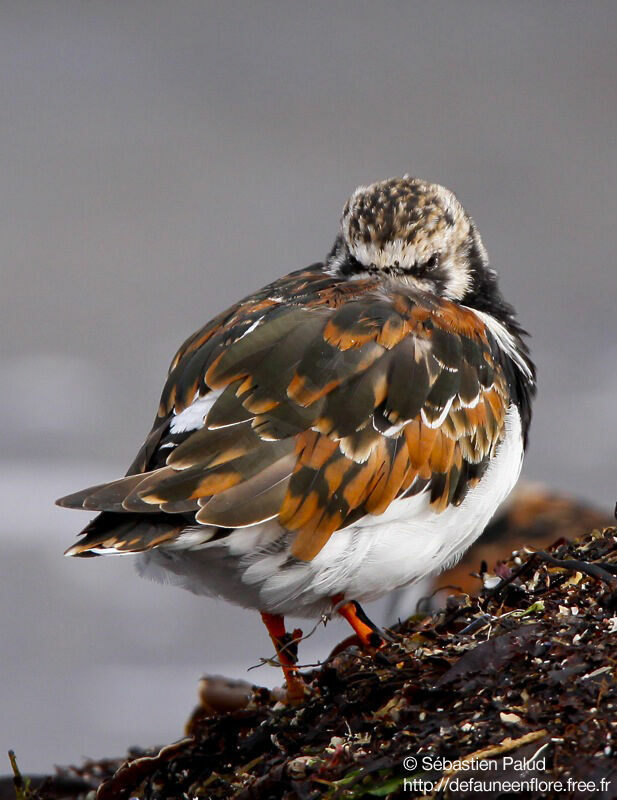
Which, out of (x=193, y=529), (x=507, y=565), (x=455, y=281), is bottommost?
(x=507, y=565)

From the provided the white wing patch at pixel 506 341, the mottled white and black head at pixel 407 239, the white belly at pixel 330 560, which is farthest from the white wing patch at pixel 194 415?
the white wing patch at pixel 506 341

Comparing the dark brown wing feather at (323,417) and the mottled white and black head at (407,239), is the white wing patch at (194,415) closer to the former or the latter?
the dark brown wing feather at (323,417)

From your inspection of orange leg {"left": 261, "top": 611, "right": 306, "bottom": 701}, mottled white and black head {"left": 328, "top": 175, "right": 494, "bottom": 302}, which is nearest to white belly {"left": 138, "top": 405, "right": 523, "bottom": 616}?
orange leg {"left": 261, "top": 611, "right": 306, "bottom": 701}

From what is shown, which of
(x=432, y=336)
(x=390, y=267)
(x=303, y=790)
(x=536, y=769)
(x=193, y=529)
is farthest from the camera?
(x=390, y=267)

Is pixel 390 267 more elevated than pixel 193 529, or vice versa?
pixel 390 267

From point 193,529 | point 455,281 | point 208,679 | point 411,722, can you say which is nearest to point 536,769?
point 411,722

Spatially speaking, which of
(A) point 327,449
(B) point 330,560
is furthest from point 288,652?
(A) point 327,449

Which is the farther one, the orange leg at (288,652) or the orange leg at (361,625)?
the orange leg at (361,625)

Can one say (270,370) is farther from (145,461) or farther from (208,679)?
(208,679)
